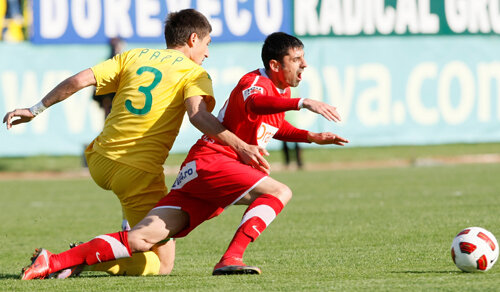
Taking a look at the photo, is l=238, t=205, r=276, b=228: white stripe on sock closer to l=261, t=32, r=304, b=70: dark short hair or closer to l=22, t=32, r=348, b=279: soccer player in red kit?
l=22, t=32, r=348, b=279: soccer player in red kit

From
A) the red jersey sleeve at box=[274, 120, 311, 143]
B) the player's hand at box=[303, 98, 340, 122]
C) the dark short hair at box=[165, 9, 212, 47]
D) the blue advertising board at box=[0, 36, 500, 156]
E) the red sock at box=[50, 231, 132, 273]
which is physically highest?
the dark short hair at box=[165, 9, 212, 47]

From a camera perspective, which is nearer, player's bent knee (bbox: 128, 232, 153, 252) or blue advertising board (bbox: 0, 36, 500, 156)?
player's bent knee (bbox: 128, 232, 153, 252)

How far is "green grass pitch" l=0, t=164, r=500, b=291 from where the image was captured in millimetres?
6230

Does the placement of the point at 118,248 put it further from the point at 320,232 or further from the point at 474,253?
the point at 320,232

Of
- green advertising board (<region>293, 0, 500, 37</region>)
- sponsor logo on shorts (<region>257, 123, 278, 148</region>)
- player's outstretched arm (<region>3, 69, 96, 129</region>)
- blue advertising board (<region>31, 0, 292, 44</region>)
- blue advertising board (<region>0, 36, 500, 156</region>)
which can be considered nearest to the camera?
player's outstretched arm (<region>3, 69, 96, 129</region>)

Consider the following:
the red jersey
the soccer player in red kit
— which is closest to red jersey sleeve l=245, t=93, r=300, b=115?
the soccer player in red kit

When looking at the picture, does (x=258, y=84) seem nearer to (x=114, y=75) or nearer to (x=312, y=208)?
(x=114, y=75)

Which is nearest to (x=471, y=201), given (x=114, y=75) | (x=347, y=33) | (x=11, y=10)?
(x=114, y=75)

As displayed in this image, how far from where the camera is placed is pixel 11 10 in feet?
63.1

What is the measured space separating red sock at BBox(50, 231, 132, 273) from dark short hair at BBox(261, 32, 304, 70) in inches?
67.2

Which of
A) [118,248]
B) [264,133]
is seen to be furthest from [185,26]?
[118,248]

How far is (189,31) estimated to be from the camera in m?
7.11

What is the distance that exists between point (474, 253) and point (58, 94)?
10.6 feet

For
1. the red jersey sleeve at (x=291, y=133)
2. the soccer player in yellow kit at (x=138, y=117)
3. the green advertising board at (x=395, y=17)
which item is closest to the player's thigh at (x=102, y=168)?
the soccer player in yellow kit at (x=138, y=117)
